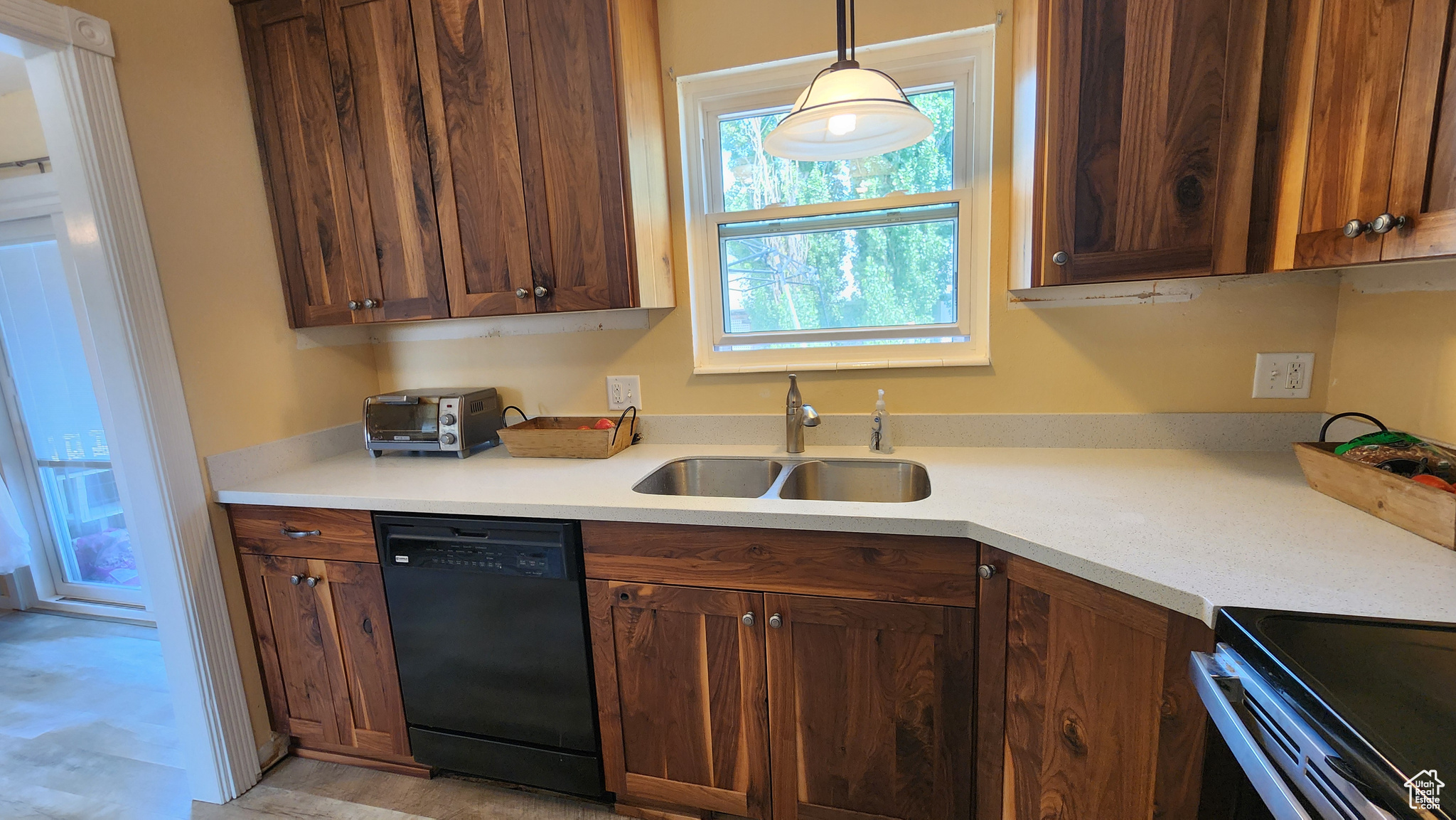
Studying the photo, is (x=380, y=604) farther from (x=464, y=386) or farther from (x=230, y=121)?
(x=230, y=121)

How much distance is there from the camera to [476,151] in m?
1.69

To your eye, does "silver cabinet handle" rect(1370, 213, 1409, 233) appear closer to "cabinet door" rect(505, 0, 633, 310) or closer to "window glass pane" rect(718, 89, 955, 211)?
"window glass pane" rect(718, 89, 955, 211)

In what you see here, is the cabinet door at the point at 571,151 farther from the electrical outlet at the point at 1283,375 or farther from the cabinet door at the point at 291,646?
the electrical outlet at the point at 1283,375

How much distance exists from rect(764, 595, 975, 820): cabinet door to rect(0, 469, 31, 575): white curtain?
153 inches

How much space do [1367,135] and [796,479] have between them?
134 cm

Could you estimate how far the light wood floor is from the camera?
1.68 metres

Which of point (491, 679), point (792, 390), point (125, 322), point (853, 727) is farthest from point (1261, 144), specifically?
point (125, 322)

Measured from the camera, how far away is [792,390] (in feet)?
5.85

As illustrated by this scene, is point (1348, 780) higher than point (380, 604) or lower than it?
higher

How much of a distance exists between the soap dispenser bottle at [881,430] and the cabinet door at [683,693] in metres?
0.66

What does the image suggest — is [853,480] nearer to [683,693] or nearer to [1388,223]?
[683,693]

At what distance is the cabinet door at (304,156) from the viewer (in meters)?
1.78

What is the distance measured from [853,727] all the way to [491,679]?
986 mm

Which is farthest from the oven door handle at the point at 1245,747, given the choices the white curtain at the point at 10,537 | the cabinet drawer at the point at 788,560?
the white curtain at the point at 10,537
